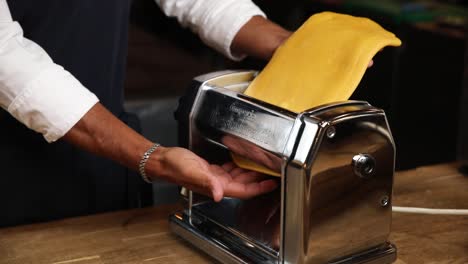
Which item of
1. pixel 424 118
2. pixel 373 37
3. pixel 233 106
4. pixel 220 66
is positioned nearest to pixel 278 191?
pixel 233 106

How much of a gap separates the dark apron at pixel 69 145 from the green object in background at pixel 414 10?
70.3 inches

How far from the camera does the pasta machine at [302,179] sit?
997 millimetres

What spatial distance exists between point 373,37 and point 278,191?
0.28 meters

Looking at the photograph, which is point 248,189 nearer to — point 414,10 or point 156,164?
point 156,164

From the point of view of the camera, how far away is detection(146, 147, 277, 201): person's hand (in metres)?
1.08

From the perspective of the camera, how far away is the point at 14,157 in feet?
4.79

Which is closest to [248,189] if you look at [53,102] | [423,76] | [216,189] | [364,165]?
[216,189]

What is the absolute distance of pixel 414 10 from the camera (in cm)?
309

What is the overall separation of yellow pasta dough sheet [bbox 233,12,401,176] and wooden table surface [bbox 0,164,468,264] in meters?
0.20

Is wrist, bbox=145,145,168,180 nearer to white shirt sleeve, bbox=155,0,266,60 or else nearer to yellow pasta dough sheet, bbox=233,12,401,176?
yellow pasta dough sheet, bbox=233,12,401,176

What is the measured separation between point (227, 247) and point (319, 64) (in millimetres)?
311

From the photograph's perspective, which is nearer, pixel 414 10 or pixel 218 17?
pixel 218 17

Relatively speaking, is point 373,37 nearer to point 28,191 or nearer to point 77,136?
point 77,136

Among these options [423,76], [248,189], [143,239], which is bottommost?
[423,76]
